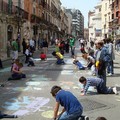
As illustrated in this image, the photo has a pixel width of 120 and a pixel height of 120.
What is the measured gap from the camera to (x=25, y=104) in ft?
32.8

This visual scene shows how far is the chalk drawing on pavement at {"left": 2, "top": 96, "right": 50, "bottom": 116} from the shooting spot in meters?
9.20

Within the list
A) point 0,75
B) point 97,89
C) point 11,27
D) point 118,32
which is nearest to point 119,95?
point 97,89

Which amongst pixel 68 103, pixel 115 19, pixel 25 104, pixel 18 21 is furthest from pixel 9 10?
pixel 68 103

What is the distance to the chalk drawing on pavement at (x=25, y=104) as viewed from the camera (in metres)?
9.20

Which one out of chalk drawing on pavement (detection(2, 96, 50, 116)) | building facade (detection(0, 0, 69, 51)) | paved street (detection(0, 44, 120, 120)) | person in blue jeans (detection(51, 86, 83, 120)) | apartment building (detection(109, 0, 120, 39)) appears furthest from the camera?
apartment building (detection(109, 0, 120, 39))

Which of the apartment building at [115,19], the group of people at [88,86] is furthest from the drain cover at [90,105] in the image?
the apartment building at [115,19]

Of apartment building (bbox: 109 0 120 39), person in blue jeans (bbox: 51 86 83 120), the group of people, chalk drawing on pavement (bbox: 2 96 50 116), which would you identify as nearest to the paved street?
chalk drawing on pavement (bbox: 2 96 50 116)

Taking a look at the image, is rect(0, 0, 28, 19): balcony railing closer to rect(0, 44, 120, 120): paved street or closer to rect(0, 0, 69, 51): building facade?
rect(0, 0, 69, 51): building facade

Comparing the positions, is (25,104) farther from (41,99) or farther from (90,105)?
(90,105)

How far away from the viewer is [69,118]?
22.8ft

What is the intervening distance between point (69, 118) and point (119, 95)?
15.7 ft

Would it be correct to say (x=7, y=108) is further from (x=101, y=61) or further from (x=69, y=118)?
(x=101, y=61)

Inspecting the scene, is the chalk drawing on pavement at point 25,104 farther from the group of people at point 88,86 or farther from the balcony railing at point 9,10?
the balcony railing at point 9,10

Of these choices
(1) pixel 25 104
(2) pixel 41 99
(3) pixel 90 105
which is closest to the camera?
(3) pixel 90 105
